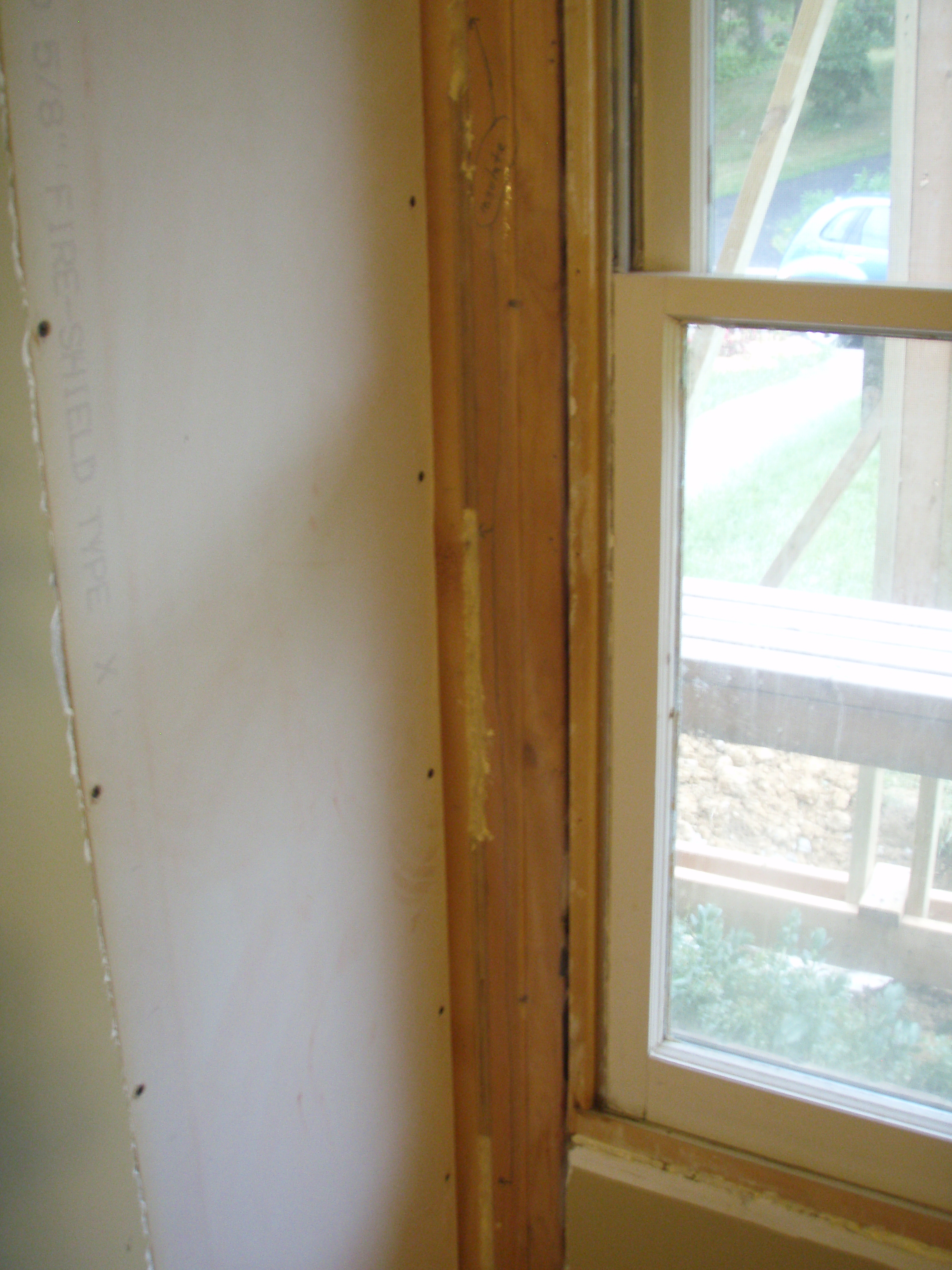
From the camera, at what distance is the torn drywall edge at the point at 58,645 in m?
0.60

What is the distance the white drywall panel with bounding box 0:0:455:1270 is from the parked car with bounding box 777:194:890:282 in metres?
0.37

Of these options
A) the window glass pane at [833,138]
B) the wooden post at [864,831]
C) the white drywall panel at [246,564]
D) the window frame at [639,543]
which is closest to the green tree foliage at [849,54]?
the window glass pane at [833,138]

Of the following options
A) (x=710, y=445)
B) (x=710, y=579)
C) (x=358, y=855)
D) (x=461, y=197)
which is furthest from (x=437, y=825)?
(x=461, y=197)

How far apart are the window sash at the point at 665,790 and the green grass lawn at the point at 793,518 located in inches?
1.4

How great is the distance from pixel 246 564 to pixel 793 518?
1.87ft

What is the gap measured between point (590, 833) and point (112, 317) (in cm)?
77

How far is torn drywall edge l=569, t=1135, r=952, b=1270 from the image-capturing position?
44.4 inches

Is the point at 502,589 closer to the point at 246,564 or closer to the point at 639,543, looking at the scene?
the point at 639,543

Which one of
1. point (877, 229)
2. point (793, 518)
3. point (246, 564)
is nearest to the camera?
point (246, 564)

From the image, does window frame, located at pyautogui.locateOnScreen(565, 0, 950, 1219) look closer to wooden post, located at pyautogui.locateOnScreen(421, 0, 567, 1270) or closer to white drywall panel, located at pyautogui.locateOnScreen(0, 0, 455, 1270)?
wooden post, located at pyautogui.locateOnScreen(421, 0, 567, 1270)

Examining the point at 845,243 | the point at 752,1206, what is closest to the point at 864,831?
the point at 752,1206

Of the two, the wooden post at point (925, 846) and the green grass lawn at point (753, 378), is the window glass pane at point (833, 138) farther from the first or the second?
Answer: the wooden post at point (925, 846)

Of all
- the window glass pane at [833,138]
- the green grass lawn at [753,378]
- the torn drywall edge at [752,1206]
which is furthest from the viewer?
the torn drywall edge at [752,1206]

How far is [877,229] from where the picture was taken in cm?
95
